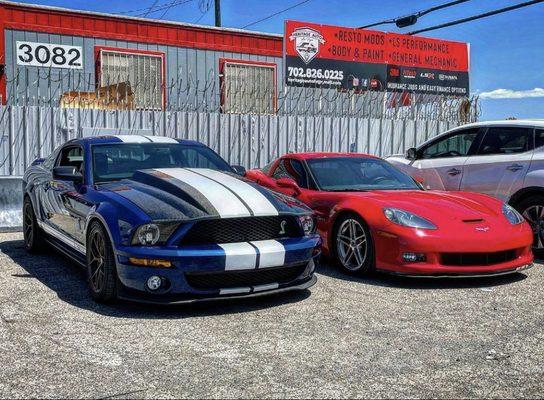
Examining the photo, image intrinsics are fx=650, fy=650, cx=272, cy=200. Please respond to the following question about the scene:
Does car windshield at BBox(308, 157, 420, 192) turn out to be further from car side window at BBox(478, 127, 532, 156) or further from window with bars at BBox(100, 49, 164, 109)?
window with bars at BBox(100, 49, 164, 109)

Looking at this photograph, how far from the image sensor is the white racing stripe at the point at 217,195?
4895 mm

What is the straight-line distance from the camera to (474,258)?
585 centimetres

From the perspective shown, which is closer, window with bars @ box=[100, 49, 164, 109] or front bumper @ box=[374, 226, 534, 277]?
front bumper @ box=[374, 226, 534, 277]

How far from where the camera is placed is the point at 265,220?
5.03 m

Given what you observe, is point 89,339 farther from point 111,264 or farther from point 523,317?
point 523,317

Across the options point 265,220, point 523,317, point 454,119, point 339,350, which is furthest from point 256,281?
point 454,119

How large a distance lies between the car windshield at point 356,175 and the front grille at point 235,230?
2.00 m

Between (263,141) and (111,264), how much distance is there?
24.4 feet

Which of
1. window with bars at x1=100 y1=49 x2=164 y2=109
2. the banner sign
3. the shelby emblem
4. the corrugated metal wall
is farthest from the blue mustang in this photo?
the banner sign

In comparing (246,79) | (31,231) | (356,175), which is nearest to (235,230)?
(356,175)

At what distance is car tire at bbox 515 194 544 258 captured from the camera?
7.29 metres

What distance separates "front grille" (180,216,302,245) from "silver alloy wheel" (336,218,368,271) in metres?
1.27

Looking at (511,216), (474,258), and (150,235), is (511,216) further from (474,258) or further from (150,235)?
(150,235)

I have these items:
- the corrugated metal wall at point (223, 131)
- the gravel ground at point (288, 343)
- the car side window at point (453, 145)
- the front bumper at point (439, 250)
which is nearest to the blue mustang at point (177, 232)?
the gravel ground at point (288, 343)
